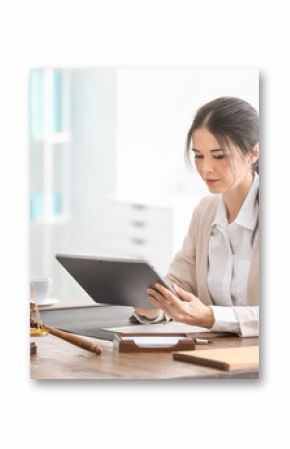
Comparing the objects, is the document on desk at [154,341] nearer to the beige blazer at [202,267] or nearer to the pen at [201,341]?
the pen at [201,341]

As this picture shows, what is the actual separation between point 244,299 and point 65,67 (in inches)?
29.4

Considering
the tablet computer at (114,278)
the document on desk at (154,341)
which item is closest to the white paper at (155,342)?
the document on desk at (154,341)

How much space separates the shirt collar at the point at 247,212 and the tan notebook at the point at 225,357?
1.04 feet

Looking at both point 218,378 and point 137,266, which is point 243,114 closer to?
point 137,266

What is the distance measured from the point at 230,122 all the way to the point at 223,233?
0.30 meters

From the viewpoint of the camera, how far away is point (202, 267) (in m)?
3.12

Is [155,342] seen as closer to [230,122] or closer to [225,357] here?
[225,357]

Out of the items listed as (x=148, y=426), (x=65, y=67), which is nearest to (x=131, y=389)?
(x=148, y=426)

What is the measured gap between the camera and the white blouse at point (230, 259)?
3055mm

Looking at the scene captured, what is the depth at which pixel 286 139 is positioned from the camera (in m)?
3.02

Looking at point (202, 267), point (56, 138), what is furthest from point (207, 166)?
point (56, 138)

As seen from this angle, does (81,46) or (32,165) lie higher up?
(81,46)

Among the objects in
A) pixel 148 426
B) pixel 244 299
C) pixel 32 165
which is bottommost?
pixel 148 426

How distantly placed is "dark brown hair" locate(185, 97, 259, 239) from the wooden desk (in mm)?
399
